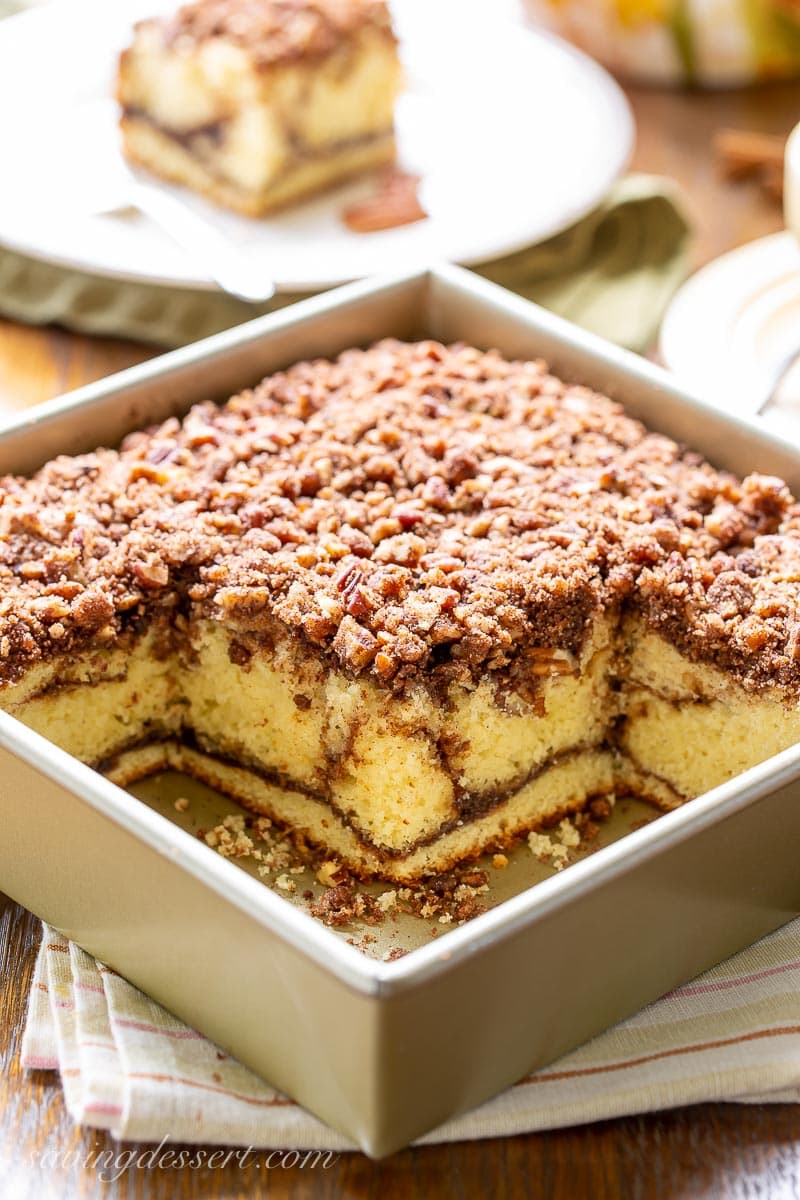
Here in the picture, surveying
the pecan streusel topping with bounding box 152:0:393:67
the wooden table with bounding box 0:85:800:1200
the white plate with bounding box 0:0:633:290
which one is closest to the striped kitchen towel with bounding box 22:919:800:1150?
the wooden table with bounding box 0:85:800:1200

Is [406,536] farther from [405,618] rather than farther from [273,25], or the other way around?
[273,25]

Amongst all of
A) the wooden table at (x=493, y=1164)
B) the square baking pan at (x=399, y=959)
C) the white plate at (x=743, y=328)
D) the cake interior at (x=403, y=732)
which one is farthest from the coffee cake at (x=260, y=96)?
the wooden table at (x=493, y=1164)

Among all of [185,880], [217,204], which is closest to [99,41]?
[217,204]

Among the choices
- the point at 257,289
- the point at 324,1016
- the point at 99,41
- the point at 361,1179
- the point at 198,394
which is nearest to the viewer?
the point at 324,1016

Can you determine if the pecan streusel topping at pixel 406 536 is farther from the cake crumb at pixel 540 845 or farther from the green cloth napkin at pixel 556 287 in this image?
the green cloth napkin at pixel 556 287

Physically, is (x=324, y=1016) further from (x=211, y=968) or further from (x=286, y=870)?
(x=286, y=870)
